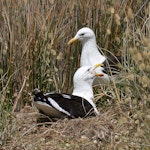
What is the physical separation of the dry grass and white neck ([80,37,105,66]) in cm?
10

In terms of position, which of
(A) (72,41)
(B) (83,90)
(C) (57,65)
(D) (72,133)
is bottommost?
(D) (72,133)

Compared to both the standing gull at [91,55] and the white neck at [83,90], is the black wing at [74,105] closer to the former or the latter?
the white neck at [83,90]

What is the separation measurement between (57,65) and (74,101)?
2.74ft

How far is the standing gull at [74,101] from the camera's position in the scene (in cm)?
600

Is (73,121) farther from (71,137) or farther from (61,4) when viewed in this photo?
(61,4)

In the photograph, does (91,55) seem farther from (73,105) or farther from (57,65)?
(73,105)

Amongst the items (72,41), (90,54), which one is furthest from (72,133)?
(90,54)

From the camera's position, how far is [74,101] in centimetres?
623

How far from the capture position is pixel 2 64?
6711mm

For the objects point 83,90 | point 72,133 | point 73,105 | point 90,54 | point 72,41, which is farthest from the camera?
point 90,54

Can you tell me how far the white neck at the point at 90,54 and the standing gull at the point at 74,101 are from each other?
365 millimetres

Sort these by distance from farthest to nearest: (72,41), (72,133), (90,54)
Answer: (90,54) → (72,41) → (72,133)

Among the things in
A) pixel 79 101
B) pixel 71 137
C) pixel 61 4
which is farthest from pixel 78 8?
pixel 71 137

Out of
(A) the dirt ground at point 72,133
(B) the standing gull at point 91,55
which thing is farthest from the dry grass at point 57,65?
(B) the standing gull at point 91,55
